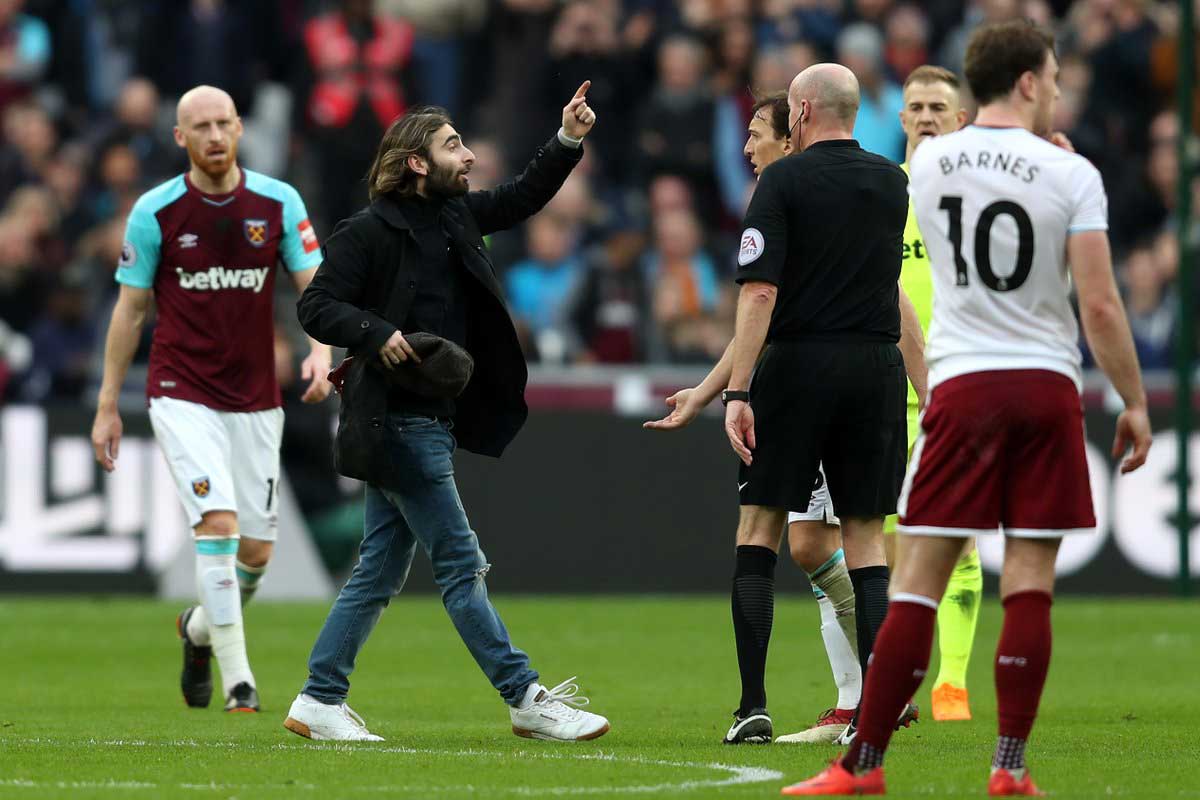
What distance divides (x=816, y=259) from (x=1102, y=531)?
28.0ft

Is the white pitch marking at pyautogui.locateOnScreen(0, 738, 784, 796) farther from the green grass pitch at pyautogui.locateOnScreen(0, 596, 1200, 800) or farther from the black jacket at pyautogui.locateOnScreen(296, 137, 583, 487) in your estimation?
the black jacket at pyautogui.locateOnScreen(296, 137, 583, 487)

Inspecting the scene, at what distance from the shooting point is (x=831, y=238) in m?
8.01

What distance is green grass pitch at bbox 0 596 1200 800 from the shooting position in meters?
6.96

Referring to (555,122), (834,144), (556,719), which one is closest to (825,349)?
(834,144)

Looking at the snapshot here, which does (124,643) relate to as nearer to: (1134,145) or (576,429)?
(576,429)

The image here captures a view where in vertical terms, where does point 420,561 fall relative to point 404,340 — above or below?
below

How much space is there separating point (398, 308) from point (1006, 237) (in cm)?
260

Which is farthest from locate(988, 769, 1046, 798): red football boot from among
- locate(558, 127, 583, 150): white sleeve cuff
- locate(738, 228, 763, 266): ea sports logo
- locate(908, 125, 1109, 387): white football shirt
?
locate(558, 127, 583, 150): white sleeve cuff

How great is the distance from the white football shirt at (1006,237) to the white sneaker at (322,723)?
295cm

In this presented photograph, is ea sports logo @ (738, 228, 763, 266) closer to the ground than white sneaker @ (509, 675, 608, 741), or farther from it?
farther from it

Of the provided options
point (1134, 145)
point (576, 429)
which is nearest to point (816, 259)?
point (576, 429)

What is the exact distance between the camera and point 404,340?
788 centimetres

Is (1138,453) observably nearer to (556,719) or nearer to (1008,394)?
(1008,394)

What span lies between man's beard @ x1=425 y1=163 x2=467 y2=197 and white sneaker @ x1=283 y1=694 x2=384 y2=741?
199cm
